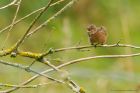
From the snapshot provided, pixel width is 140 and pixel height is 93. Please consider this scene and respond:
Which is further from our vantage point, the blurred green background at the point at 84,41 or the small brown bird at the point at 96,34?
the blurred green background at the point at 84,41

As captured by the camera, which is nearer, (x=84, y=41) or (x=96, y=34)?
(x=96, y=34)

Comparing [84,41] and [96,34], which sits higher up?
[96,34]

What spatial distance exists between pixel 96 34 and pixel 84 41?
13.8 feet

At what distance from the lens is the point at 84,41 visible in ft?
23.0

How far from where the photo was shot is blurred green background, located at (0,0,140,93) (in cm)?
530

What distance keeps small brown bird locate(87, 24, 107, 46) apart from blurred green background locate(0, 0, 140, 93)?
1.36m

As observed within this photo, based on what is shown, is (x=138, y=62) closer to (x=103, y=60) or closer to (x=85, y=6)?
(x=103, y=60)

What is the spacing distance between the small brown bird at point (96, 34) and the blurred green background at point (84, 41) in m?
1.36

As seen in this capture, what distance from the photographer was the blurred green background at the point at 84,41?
5305 millimetres

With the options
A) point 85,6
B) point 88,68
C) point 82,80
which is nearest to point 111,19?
point 85,6

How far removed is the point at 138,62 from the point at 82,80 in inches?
41.0

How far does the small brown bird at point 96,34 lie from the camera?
2807 millimetres

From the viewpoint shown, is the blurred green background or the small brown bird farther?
the blurred green background

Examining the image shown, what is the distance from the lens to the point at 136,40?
730 centimetres
